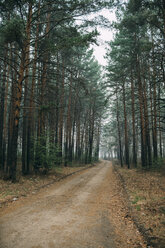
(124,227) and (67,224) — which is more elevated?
(67,224)

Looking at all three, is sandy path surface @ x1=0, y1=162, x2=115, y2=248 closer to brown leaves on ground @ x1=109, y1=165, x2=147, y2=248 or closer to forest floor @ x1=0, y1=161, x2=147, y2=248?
forest floor @ x1=0, y1=161, x2=147, y2=248

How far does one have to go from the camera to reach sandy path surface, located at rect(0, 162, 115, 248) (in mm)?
3459

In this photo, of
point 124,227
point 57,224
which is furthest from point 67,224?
point 124,227

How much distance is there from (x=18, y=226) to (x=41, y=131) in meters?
8.87

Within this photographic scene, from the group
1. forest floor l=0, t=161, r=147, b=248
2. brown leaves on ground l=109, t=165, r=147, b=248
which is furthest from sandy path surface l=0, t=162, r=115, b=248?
brown leaves on ground l=109, t=165, r=147, b=248

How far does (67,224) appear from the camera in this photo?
4.37m

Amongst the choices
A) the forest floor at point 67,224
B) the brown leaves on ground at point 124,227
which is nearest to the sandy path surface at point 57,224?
the forest floor at point 67,224

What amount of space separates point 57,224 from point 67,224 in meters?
0.28

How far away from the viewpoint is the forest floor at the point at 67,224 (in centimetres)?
350

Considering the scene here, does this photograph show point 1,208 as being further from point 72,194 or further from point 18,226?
point 72,194

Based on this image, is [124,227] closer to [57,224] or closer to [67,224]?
[67,224]

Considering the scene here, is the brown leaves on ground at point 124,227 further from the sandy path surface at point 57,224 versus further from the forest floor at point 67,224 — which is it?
the sandy path surface at point 57,224

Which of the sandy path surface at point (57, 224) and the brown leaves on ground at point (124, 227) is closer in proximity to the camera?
the sandy path surface at point (57, 224)

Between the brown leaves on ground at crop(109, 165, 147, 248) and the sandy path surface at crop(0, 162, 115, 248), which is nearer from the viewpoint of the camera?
the sandy path surface at crop(0, 162, 115, 248)
